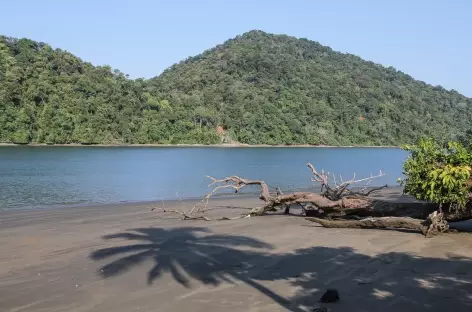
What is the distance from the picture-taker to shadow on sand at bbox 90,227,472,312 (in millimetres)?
6516

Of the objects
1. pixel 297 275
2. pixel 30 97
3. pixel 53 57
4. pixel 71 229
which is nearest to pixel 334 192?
pixel 297 275

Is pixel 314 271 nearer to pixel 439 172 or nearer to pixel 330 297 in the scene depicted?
pixel 330 297

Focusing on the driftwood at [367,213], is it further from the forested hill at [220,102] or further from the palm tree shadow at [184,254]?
the forested hill at [220,102]

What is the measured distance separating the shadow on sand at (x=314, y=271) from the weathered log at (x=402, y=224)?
2.35m

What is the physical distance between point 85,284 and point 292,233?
5.93 meters

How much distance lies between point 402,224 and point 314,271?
447 cm

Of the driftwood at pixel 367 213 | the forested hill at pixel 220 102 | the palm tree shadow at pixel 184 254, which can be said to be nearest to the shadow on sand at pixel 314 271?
the palm tree shadow at pixel 184 254

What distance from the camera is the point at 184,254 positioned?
1001cm

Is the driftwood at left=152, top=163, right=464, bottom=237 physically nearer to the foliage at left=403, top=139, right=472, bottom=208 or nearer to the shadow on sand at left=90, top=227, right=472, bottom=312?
the foliage at left=403, top=139, right=472, bottom=208

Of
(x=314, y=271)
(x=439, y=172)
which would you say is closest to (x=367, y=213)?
(x=439, y=172)

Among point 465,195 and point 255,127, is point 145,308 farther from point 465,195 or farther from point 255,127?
point 255,127

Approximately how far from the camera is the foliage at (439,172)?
1080 cm

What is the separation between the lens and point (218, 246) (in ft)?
A: 35.3

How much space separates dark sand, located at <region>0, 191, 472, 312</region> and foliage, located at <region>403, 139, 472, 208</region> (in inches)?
40.8
